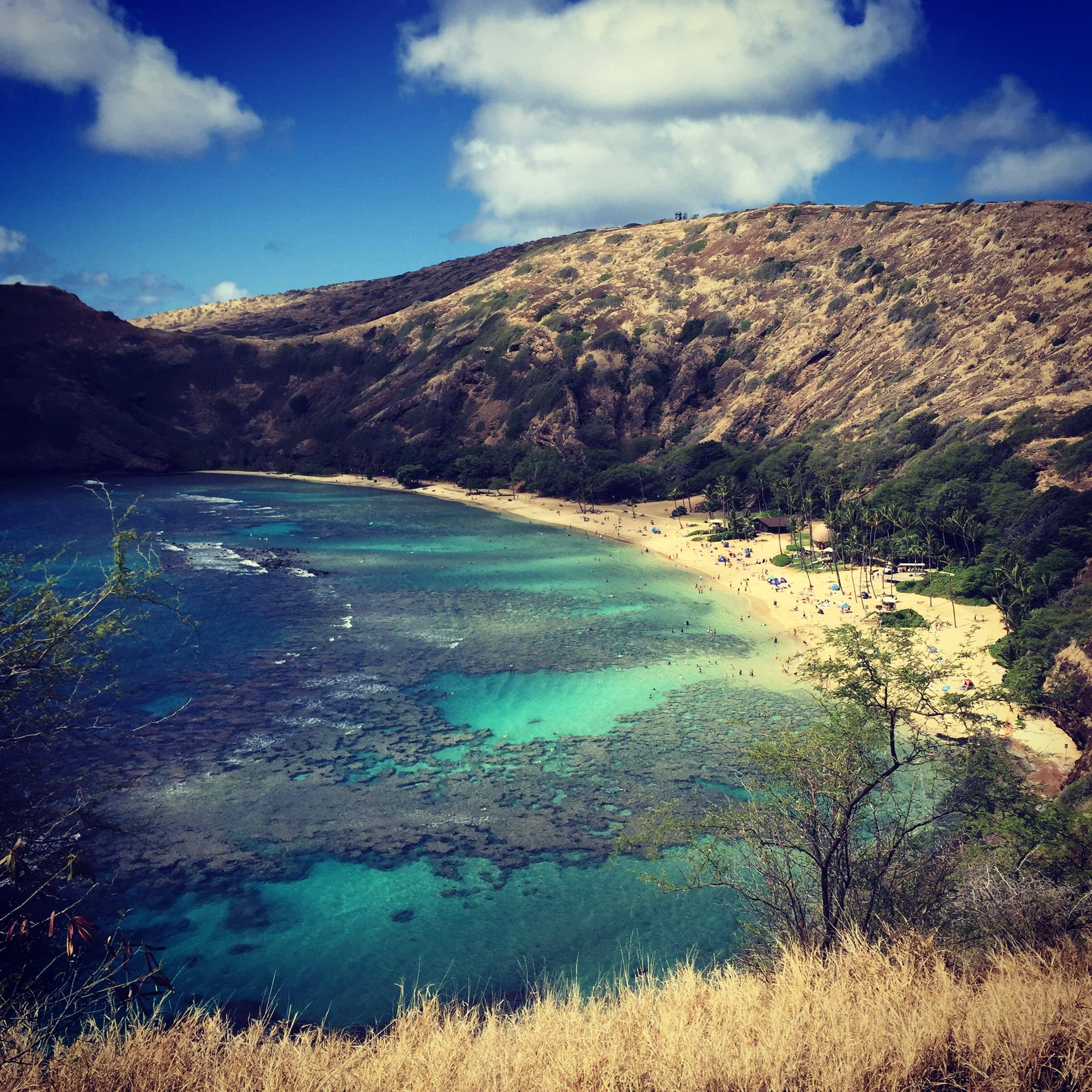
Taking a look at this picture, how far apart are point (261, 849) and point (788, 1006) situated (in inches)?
774

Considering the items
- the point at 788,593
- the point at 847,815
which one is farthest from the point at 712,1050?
the point at 788,593

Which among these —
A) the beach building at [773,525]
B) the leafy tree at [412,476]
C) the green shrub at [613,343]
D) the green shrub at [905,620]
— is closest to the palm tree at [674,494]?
the beach building at [773,525]

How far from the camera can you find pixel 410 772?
31.5 metres

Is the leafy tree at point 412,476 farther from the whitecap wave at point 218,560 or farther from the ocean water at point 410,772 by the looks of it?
the ocean water at point 410,772

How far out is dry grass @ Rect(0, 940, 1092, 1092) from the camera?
10.2 meters

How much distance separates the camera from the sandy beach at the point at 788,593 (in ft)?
110

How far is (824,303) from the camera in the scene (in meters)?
110


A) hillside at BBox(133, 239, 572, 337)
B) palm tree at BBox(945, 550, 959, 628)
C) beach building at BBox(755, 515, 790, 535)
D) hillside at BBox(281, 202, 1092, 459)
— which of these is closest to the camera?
palm tree at BBox(945, 550, 959, 628)

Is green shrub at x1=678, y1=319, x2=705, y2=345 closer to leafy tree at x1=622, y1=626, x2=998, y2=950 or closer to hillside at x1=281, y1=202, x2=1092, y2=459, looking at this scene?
hillside at x1=281, y1=202, x2=1092, y2=459

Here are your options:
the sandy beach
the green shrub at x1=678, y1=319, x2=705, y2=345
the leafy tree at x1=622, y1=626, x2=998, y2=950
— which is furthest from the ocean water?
the green shrub at x1=678, y1=319, x2=705, y2=345

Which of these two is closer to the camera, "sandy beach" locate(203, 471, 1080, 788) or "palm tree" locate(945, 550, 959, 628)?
"sandy beach" locate(203, 471, 1080, 788)

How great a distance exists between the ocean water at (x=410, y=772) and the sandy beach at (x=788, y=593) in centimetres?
366

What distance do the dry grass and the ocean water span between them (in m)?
7.14

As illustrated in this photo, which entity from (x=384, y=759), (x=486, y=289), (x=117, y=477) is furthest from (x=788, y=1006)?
(x=486, y=289)
